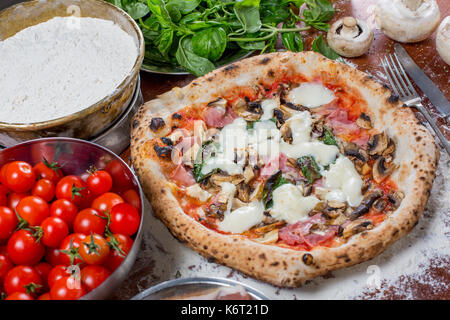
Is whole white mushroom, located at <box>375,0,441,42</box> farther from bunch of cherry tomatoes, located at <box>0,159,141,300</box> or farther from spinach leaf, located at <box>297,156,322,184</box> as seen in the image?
bunch of cherry tomatoes, located at <box>0,159,141,300</box>

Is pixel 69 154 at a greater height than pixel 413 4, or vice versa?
pixel 413 4

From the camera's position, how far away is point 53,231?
210 cm

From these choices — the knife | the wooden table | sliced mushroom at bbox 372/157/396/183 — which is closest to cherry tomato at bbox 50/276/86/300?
the wooden table

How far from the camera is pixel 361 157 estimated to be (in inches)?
101

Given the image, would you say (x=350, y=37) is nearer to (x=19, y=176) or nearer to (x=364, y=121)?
(x=364, y=121)

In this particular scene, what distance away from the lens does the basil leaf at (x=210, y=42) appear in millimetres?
3105

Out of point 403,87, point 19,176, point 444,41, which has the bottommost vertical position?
point 403,87

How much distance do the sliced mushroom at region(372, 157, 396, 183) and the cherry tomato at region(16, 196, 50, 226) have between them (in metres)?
1.59

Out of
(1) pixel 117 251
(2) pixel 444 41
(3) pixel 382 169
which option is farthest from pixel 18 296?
(2) pixel 444 41

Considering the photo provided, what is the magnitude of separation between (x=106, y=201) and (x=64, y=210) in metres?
0.19

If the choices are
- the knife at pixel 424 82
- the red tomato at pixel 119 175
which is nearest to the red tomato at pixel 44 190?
the red tomato at pixel 119 175
